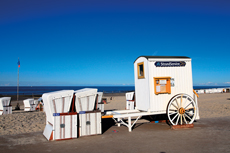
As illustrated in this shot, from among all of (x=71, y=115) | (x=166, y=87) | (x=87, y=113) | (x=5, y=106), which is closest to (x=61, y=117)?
(x=71, y=115)

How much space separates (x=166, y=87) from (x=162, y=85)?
0.75 feet

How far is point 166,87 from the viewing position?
955 centimetres

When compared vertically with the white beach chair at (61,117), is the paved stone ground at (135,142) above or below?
below

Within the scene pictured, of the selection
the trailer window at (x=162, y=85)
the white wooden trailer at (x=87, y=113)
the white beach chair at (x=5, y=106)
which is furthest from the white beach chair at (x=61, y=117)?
the white beach chair at (x=5, y=106)

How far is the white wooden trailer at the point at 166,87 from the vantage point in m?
9.33

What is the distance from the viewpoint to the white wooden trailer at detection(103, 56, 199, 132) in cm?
933

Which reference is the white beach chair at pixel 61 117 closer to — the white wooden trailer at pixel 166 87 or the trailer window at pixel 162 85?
the white wooden trailer at pixel 166 87

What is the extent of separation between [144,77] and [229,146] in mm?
4622

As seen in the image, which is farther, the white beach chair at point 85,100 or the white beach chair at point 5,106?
the white beach chair at point 5,106

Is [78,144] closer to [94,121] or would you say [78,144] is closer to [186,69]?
[94,121]

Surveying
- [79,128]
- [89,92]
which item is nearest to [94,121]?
[79,128]

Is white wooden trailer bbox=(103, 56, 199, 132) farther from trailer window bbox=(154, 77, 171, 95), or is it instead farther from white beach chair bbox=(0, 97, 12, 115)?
white beach chair bbox=(0, 97, 12, 115)

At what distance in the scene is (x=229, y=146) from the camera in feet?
20.6

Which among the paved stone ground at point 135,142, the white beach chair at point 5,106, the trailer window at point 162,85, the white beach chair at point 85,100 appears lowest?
the paved stone ground at point 135,142
